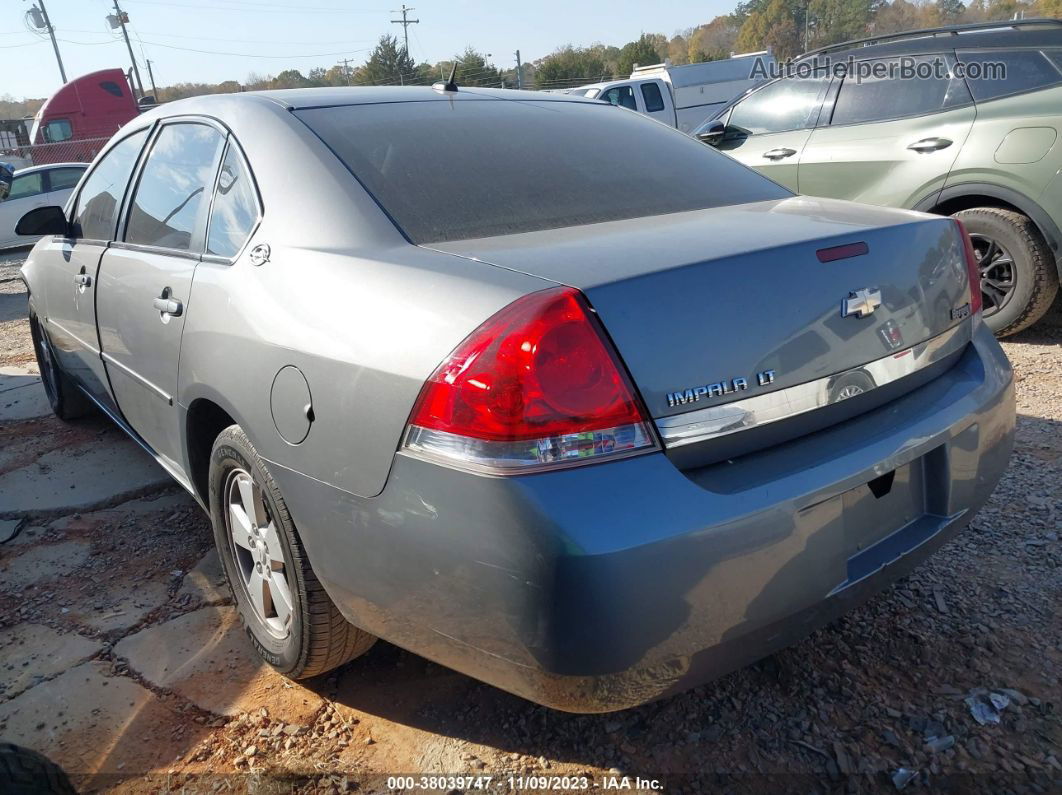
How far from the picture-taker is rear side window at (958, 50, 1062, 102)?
4543mm

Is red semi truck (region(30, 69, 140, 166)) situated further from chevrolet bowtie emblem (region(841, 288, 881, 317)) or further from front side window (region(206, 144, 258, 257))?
chevrolet bowtie emblem (region(841, 288, 881, 317))

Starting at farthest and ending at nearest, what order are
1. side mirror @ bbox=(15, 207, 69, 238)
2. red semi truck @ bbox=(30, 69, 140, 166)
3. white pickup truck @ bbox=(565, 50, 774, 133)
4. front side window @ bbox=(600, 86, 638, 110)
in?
1. red semi truck @ bbox=(30, 69, 140, 166)
2. white pickup truck @ bbox=(565, 50, 774, 133)
3. front side window @ bbox=(600, 86, 638, 110)
4. side mirror @ bbox=(15, 207, 69, 238)

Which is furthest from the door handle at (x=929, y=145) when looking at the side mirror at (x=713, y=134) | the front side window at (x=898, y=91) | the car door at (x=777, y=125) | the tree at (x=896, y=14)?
the tree at (x=896, y=14)

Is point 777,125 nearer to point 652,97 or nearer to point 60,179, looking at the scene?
point 652,97

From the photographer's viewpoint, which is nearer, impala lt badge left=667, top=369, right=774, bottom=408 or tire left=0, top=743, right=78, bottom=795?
impala lt badge left=667, top=369, right=774, bottom=408

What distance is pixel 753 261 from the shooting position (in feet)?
5.50

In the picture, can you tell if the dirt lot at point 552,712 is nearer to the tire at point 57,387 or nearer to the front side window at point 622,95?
the tire at point 57,387

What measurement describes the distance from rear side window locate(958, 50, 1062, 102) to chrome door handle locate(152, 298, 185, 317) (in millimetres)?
4533

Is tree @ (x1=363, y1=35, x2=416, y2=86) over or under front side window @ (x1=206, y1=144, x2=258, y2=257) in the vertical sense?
over

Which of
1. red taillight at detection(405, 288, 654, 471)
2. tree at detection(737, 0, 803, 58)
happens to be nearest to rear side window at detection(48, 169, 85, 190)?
red taillight at detection(405, 288, 654, 471)

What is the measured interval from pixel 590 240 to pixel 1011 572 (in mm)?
1755

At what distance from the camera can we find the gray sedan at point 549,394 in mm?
1484

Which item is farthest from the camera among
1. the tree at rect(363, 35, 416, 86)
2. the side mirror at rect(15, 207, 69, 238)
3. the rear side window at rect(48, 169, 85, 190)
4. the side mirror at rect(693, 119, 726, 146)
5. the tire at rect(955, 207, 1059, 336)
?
the tree at rect(363, 35, 416, 86)

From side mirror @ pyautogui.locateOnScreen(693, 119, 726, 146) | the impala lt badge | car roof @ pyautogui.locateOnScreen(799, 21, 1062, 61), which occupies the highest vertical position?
car roof @ pyautogui.locateOnScreen(799, 21, 1062, 61)
